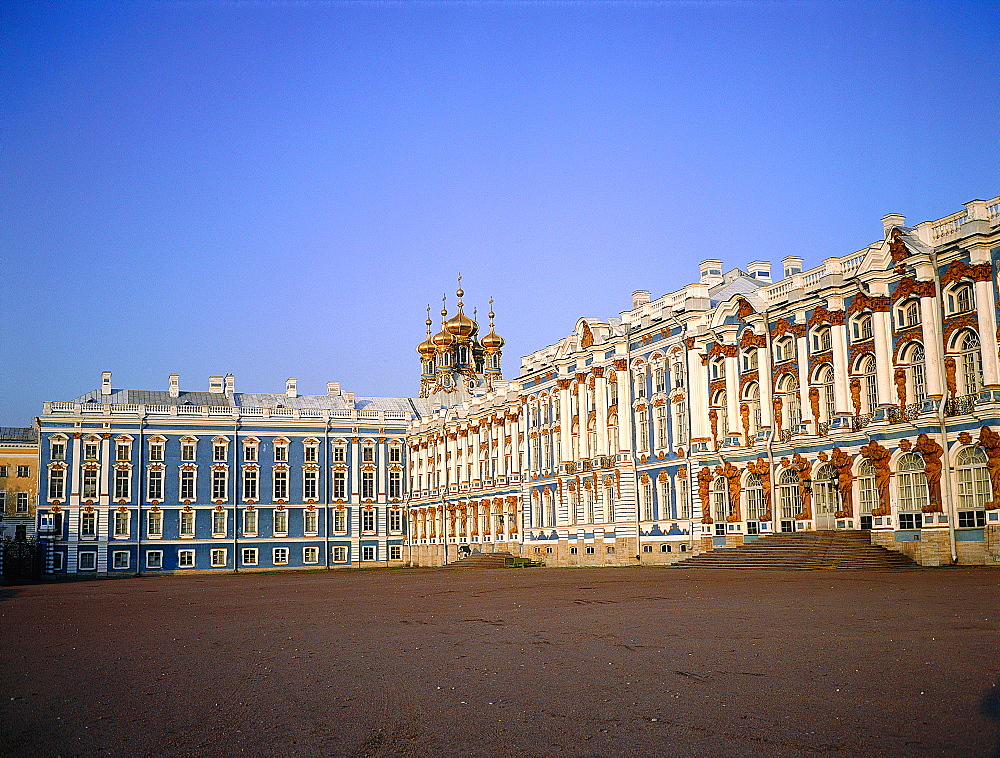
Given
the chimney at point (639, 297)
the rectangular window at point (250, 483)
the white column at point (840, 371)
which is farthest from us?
the rectangular window at point (250, 483)

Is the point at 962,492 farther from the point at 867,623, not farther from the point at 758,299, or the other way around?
the point at 867,623

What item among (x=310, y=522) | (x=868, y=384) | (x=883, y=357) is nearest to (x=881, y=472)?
(x=868, y=384)

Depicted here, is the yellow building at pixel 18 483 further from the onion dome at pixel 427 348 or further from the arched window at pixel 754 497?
the arched window at pixel 754 497

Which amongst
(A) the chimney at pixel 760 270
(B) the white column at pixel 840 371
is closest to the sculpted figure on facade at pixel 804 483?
(B) the white column at pixel 840 371

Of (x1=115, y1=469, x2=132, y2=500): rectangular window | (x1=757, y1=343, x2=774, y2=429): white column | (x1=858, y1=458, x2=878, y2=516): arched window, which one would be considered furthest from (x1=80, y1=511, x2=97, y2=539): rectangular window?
(x1=858, y1=458, x2=878, y2=516): arched window

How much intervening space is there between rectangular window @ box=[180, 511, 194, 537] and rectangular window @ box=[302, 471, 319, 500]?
27.6 feet

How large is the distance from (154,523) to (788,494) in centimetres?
5051

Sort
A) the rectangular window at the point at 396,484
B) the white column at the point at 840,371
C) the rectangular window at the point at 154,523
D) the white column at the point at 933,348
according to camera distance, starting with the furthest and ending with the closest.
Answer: the rectangular window at the point at 396,484 < the rectangular window at the point at 154,523 < the white column at the point at 840,371 < the white column at the point at 933,348

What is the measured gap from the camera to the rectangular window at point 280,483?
78.9m

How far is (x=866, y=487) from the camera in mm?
38219

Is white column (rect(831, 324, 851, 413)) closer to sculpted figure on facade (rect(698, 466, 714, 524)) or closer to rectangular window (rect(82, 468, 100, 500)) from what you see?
sculpted figure on facade (rect(698, 466, 714, 524))

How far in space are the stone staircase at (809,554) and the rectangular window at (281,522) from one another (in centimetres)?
4356

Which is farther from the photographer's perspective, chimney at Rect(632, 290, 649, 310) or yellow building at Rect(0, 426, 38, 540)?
yellow building at Rect(0, 426, 38, 540)

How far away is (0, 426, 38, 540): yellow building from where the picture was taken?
3504 inches
